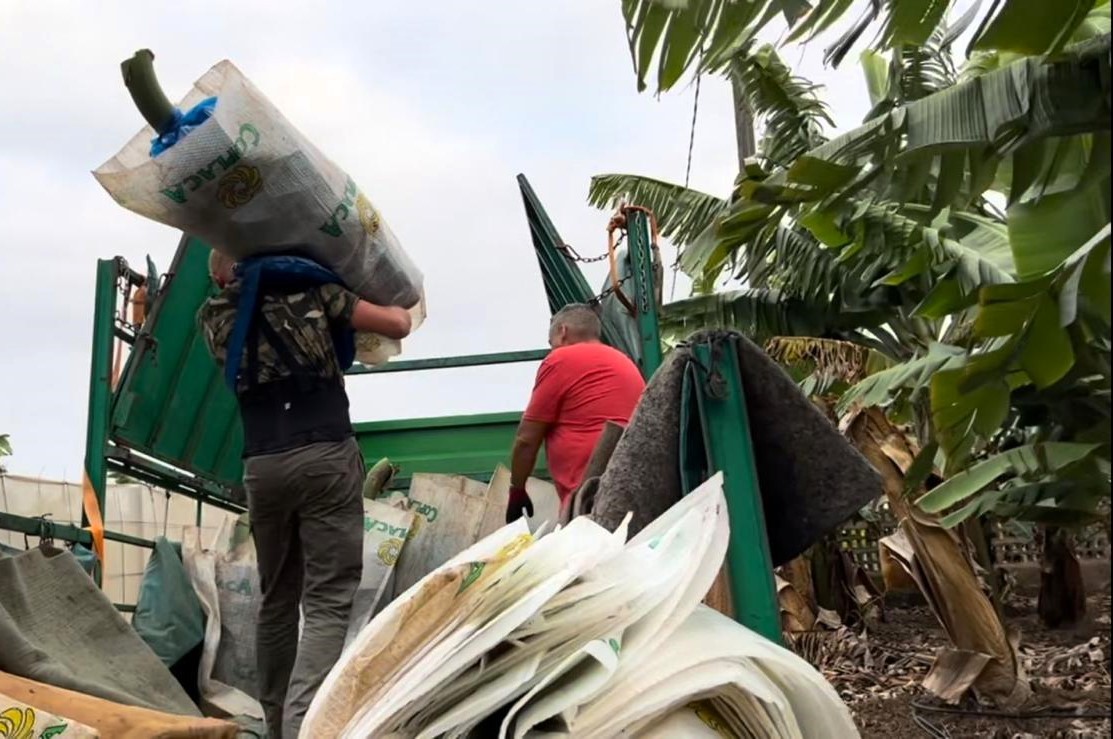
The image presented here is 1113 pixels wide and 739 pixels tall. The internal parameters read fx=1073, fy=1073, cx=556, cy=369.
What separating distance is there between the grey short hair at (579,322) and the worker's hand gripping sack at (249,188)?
1.34 metres

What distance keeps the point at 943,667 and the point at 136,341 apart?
4.30 meters

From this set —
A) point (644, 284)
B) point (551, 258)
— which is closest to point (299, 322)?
point (644, 284)

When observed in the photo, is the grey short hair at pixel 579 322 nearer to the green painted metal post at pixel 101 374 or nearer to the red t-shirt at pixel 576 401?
the red t-shirt at pixel 576 401

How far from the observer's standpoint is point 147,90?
253 cm

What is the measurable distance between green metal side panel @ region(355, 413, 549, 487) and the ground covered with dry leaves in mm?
2377

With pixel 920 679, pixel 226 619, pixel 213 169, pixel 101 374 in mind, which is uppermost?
pixel 213 169

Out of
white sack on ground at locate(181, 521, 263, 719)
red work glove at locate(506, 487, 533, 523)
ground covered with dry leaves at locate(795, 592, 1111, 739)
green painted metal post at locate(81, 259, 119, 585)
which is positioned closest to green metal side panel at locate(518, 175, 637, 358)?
red work glove at locate(506, 487, 533, 523)

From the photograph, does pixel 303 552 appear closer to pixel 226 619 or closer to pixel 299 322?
pixel 299 322

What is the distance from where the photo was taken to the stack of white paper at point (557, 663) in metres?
1.17

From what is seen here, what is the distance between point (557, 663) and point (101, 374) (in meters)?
3.10

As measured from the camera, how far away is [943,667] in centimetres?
564

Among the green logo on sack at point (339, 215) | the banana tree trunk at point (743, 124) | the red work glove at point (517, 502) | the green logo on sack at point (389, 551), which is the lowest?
the green logo on sack at point (389, 551)

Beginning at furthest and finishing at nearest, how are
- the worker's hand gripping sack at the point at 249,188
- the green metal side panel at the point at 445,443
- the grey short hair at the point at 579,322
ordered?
the green metal side panel at the point at 445,443 < the grey short hair at the point at 579,322 < the worker's hand gripping sack at the point at 249,188

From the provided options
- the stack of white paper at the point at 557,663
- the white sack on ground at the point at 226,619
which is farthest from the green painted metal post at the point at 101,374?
the stack of white paper at the point at 557,663
